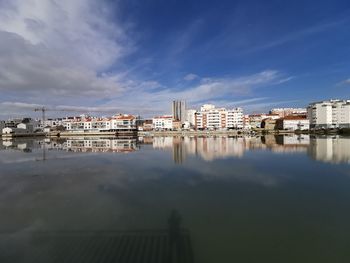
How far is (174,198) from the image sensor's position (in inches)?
328

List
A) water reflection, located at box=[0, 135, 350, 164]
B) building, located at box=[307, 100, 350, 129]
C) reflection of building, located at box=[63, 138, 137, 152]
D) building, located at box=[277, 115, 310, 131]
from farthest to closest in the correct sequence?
1. building, located at box=[277, 115, 310, 131]
2. building, located at box=[307, 100, 350, 129]
3. reflection of building, located at box=[63, 138, 137, 152]
4. water reflection, located at box=[0, 135, 350, 164]

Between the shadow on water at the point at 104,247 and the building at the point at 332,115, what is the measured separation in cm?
9243

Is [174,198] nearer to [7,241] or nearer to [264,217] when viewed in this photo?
[264,217]

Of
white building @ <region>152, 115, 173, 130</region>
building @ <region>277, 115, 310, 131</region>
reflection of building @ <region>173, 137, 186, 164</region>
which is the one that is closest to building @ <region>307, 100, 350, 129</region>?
building @ <region>277, 115, 310, 131</region>

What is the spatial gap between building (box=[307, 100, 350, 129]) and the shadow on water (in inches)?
3639

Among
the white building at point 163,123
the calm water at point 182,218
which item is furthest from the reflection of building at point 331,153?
the white building at point 163,123

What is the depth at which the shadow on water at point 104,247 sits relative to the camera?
452 cm

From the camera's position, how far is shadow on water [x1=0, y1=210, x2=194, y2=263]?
14.8 feet

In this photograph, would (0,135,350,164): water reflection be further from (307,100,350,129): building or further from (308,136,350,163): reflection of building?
(307,100,350,129): building

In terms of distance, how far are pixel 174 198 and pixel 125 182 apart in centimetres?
348

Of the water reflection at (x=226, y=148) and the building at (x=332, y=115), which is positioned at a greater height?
the building at (x=332, y=115)

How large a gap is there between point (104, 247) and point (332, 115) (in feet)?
313

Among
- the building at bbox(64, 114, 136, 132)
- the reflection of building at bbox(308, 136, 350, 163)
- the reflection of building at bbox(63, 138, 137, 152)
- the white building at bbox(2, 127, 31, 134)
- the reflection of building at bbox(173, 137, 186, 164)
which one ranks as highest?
the building at bbox(64, 114, 136, 132)

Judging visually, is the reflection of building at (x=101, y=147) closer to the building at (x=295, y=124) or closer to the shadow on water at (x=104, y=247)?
the shadow on water at (x=104, y=247)
